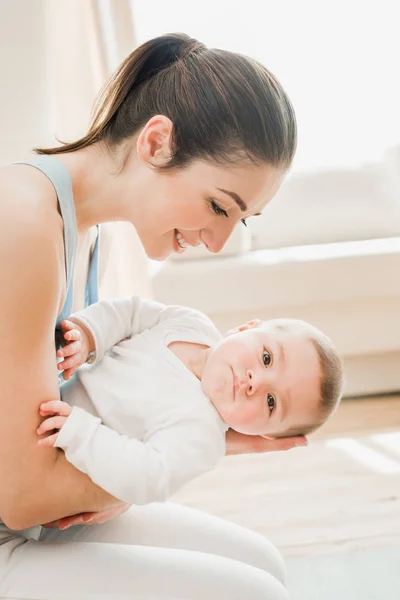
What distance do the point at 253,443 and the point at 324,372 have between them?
20cm

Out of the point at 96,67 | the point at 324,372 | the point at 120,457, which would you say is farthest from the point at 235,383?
the point at 96,67

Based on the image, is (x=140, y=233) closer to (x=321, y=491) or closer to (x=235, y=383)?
(x=235, y=383)

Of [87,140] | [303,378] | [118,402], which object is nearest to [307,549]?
[303,378]

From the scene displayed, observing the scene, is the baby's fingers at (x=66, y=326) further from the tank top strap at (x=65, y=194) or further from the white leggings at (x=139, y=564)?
the white leggings at (x=139, y=564)

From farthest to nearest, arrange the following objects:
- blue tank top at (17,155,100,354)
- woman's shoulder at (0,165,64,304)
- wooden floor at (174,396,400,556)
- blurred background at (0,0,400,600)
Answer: wooden floor at (174,396,400,556)
blurred background at (0,0,400,600)
blue tank top at (17,155,100,354)
woman's shoulder at (0,165,64,304)

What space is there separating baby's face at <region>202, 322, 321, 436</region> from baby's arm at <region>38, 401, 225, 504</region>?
6.1 inches

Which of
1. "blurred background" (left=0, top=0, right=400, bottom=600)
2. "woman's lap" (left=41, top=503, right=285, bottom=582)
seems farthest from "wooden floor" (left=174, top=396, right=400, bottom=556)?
"woman's lap" (left=41, top=503, right=285, bottom=582)

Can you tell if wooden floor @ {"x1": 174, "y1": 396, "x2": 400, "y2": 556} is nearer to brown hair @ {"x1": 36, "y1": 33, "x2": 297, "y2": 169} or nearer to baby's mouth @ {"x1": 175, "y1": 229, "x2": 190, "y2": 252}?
baby's mouth @ {"x1": 175, "y1": 229, "x2": 190, "y2": 252}

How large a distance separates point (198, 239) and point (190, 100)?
269mm

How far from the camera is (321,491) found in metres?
2.40

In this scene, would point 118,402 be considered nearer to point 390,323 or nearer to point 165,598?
point 165,598

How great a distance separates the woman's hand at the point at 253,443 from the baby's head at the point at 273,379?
0.08 ft

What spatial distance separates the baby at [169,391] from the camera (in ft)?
3.70

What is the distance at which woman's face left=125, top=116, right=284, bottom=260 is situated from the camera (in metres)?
1.29
